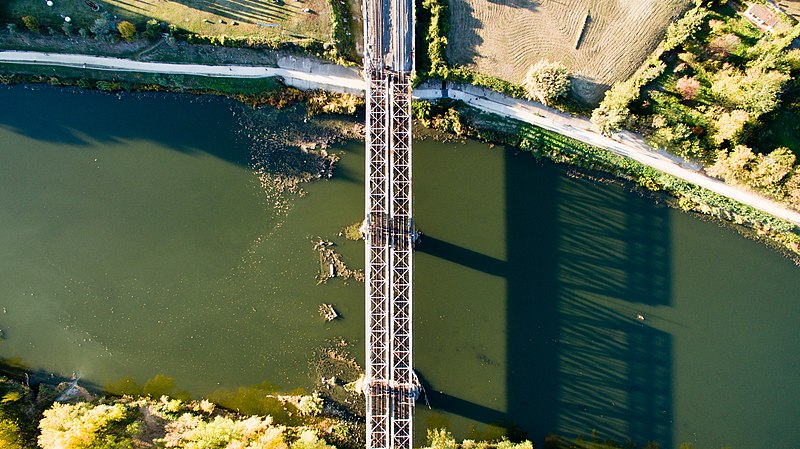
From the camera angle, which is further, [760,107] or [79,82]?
[79,82]

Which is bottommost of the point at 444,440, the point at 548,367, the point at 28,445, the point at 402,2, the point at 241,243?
the point at 28,445

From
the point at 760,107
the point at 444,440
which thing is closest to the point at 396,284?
the point at 444,440

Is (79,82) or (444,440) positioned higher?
(79,82)

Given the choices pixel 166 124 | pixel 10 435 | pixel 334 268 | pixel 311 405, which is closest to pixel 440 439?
pixel 311 405

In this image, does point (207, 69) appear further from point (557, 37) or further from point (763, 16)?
→ point (763, 16)

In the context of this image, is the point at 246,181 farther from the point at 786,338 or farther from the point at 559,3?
the point at 786,338

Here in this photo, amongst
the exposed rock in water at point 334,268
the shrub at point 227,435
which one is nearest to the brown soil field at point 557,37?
the exposed rock in water at point 334,268
